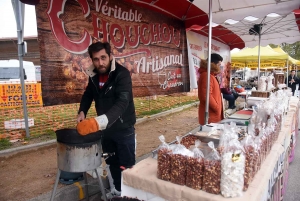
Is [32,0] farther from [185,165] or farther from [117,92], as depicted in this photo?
[185,165]

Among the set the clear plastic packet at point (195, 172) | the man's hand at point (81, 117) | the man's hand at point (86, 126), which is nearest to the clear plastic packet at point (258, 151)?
the clear plastic packet at point (195, 172)

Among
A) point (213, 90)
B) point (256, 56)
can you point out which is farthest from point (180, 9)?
point (256, 56)

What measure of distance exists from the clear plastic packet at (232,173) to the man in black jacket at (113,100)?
1.06 m

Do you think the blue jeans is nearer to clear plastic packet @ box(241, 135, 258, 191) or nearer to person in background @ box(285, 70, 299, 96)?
clear plastic packet @ box(241, 135, 258, 191)

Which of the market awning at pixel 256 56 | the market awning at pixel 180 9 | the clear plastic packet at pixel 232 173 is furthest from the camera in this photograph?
the market awning at pixel 256 56

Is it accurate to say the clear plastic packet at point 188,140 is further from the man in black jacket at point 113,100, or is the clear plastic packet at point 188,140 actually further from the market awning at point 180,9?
the market awning at point 180,9

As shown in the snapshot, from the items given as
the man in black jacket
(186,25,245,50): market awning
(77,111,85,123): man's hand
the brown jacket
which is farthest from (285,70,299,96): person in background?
(77,111,85,123): man's hand

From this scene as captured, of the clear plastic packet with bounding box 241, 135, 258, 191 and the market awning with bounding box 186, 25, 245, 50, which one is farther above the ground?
the market awning with bounding box 186, 25, 245, 50

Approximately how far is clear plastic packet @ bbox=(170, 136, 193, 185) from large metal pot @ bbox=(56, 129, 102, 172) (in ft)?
3.18

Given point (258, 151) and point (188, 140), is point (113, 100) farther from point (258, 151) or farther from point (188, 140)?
point (258, 151)

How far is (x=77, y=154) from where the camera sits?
202 centimetres

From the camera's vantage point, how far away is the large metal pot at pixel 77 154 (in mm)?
2010

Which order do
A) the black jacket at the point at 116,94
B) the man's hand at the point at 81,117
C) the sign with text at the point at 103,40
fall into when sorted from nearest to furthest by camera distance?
the black jacket at the point at 116,94, the man's hand at the point at 81,117, the sign with text at the point at 103,40

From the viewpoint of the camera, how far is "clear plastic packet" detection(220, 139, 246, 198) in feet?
3.87
